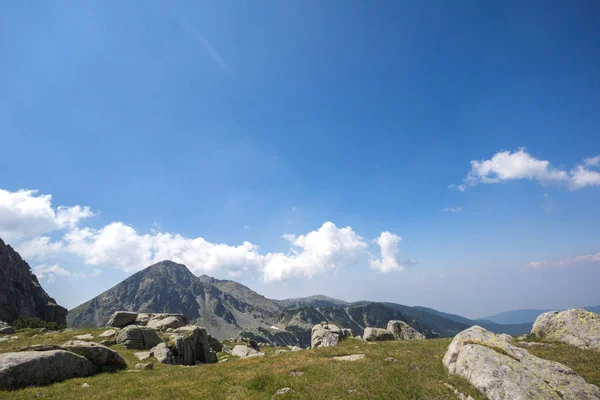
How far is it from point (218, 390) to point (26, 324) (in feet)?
365

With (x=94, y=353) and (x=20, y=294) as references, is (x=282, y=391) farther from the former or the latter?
(x=20, y=294)

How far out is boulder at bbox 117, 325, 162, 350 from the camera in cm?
3709

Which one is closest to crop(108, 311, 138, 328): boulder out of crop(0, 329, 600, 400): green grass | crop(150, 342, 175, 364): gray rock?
crop(150, 342, 175, 364): gray rock

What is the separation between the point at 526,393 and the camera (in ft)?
42.3

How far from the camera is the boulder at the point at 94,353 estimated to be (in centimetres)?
2509

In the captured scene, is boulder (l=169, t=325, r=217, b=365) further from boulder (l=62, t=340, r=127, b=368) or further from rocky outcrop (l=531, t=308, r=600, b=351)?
rocky outcrop (l=531, t=308, r=600, b=351)

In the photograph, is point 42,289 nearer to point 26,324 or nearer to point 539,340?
point 26,324

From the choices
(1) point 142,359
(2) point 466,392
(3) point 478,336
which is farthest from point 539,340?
(1) point 142,359

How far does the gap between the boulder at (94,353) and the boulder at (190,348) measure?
766cm

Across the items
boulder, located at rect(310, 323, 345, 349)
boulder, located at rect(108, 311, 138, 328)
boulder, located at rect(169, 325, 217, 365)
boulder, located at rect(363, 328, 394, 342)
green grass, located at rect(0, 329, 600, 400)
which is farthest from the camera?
boulder, located at rect(108, 311, 138, 328)

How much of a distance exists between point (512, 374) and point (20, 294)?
750 ft

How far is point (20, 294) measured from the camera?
162 m

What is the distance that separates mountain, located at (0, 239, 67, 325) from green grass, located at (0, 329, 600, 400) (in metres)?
174

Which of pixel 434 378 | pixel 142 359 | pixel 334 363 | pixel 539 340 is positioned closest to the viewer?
pixel 434 378
